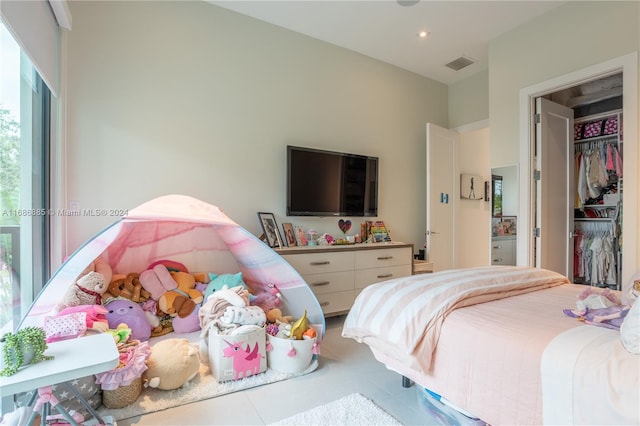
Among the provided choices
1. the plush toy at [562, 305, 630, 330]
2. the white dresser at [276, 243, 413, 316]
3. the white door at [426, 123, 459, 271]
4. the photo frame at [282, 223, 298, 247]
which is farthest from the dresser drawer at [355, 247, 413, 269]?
the plush toy at [562, 305, 630, 330]

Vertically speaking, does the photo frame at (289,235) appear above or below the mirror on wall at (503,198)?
below

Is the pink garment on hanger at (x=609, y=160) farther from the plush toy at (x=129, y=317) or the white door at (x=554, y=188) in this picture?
the plush toy at (x=129, y=317)

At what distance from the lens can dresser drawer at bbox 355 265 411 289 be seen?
3301 mm

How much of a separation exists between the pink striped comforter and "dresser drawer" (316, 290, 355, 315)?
1169mm

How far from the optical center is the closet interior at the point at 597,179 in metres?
3.35

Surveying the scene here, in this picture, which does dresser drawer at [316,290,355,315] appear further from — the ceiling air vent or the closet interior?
the ceiling air vent

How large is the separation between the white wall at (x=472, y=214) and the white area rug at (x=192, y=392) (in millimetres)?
3142

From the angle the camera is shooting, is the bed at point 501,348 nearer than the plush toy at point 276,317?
Yes

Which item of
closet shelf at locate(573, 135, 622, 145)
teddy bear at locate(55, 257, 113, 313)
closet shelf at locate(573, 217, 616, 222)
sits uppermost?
closet shelf at locate(573, 135, 622, 145)

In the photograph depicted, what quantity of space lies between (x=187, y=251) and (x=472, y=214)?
381 cm

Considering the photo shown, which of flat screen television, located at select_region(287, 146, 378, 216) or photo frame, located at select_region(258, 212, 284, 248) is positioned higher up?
flat screen television, located at select_region(287, 146, 378, 216)

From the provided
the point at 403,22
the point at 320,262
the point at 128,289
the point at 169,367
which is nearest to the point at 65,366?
the point at 169,367

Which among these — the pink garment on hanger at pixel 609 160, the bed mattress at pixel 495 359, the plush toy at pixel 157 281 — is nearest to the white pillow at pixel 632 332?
the bed mattress at pixel 495 359

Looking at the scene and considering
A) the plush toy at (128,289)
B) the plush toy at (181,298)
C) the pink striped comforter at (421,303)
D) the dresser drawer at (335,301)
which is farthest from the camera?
the dresser drawer at (335,301)
